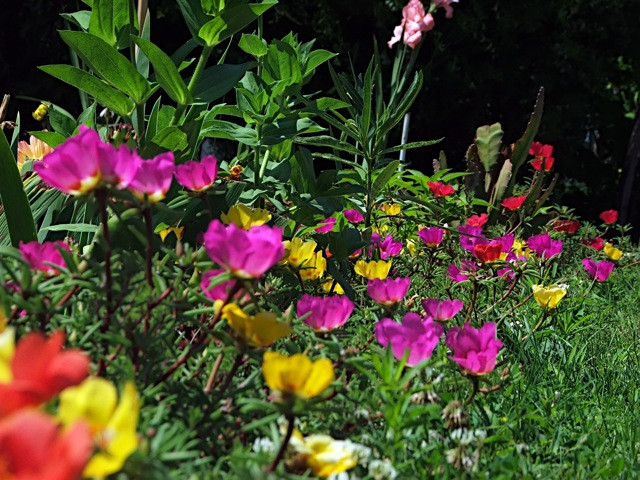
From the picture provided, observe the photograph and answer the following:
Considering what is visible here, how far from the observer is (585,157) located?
6418mm

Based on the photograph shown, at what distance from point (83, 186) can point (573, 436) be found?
82 centimetres

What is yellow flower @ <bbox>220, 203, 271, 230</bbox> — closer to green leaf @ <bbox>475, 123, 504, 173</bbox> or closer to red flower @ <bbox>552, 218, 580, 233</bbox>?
red flower @ <bbox>552, 218, 580, 233</bbox>

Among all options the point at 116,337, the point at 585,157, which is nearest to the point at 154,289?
the point at 116,337

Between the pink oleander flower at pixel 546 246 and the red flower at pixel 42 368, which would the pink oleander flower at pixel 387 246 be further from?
the red flower at pixel 42 368

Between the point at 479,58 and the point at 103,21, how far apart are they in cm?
470

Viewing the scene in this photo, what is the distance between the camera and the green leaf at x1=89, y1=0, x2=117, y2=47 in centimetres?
161

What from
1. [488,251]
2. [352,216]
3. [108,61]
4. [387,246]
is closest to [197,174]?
[108,61]

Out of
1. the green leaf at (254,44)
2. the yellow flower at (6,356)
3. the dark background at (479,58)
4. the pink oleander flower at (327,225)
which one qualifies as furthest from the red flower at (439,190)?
the yellow flower at (6,356)

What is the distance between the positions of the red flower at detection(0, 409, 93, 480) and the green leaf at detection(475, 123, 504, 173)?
373 centimetres

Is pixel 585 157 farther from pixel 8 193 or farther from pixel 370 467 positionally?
pixel 370 467

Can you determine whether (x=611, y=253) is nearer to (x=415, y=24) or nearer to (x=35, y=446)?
(x=415, y=24)

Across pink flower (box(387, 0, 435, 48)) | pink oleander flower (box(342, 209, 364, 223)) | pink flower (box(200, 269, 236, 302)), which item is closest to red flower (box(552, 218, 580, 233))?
pink flower (box(387, 0, 435, 48))

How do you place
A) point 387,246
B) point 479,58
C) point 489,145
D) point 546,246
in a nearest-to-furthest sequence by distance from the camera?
point 387,246 → point 546,246 → point 489,145 → point 479,58

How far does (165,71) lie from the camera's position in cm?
150
